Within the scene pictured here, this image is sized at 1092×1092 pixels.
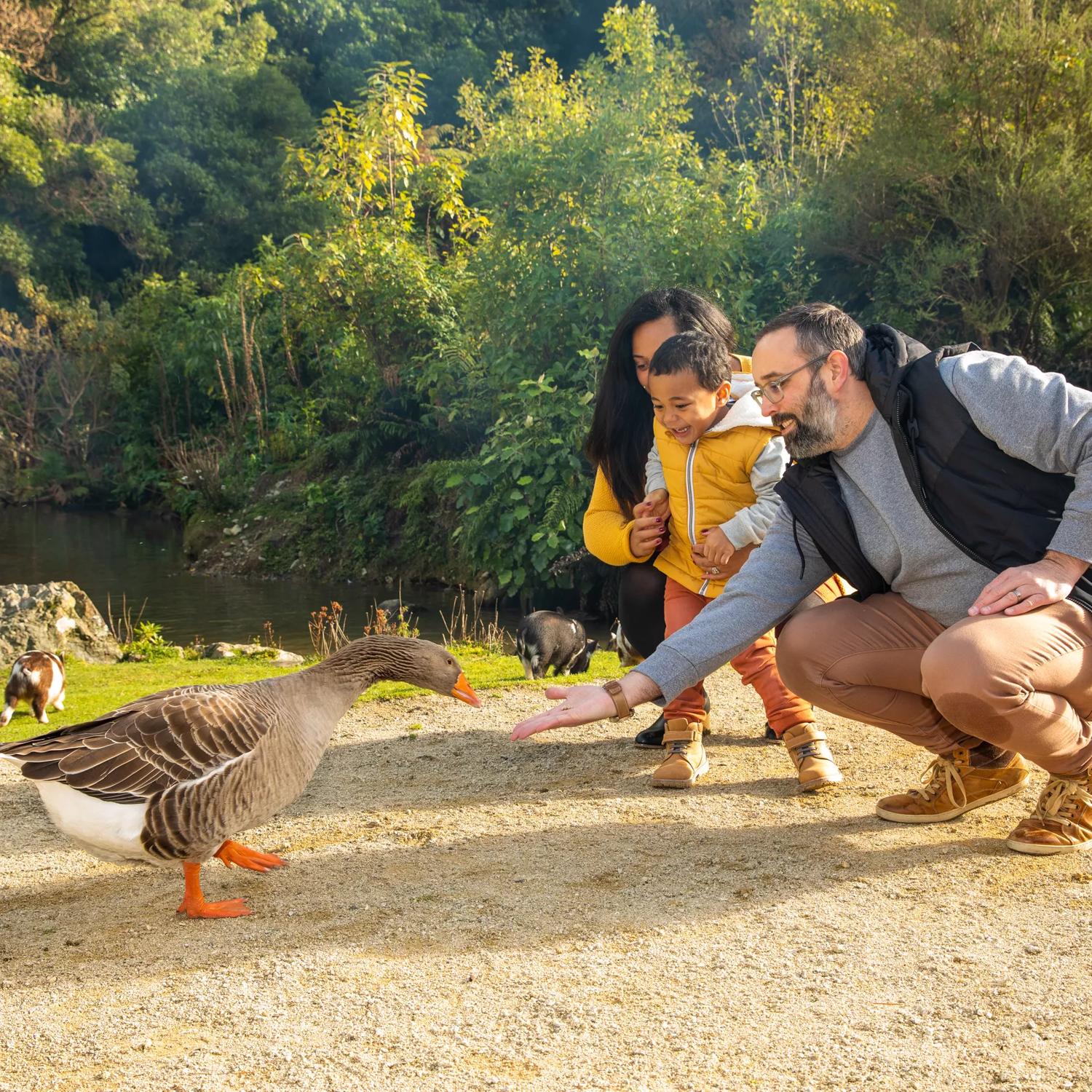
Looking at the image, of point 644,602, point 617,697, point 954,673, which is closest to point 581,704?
point 617,697

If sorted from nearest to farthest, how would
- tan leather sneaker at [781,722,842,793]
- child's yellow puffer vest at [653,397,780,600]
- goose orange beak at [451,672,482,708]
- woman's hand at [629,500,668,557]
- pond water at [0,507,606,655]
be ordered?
goose orange beak at [451,672,482,708] → tan leather sneaker at [781,722,842,793] → child's yellow puffer vest at [653,397,780,600] → woman's hand at [629,500,668,557] → pond water at [0,507,606,655]

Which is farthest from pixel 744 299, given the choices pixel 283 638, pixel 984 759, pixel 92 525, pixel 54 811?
pixel 92 525

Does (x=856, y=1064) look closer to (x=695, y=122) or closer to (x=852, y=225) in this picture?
(x=852, y=225)

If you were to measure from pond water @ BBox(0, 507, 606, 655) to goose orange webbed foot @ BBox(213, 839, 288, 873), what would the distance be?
7321 millimetres

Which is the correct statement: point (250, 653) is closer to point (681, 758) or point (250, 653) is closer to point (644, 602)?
point (644, 602)

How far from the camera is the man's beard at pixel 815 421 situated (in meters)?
3.94

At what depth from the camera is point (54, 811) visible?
12.1ft

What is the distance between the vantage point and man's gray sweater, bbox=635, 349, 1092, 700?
11.7 ft

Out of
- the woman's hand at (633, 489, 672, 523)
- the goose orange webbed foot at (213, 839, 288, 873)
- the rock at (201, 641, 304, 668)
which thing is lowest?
the rock at (201, 641, 304, 668)

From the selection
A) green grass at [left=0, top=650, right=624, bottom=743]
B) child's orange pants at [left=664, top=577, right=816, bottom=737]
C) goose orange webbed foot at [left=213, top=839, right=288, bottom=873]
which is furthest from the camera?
green grass at [left=0, top=650, right=624, bottom=743]

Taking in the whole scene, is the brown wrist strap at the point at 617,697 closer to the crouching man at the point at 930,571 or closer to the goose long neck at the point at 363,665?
the crouching man at the point at 930,571

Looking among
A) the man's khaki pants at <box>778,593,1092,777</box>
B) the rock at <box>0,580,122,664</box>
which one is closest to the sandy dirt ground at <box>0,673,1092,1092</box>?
the man's khaki pants at <box>778,593,1092,777</box>

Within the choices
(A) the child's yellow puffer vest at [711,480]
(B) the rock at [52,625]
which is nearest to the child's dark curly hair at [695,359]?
(A) the child's yellow puffer vest at [711,480]

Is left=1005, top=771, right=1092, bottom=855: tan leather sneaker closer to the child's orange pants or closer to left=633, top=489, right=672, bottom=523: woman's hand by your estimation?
the child's orange pants
